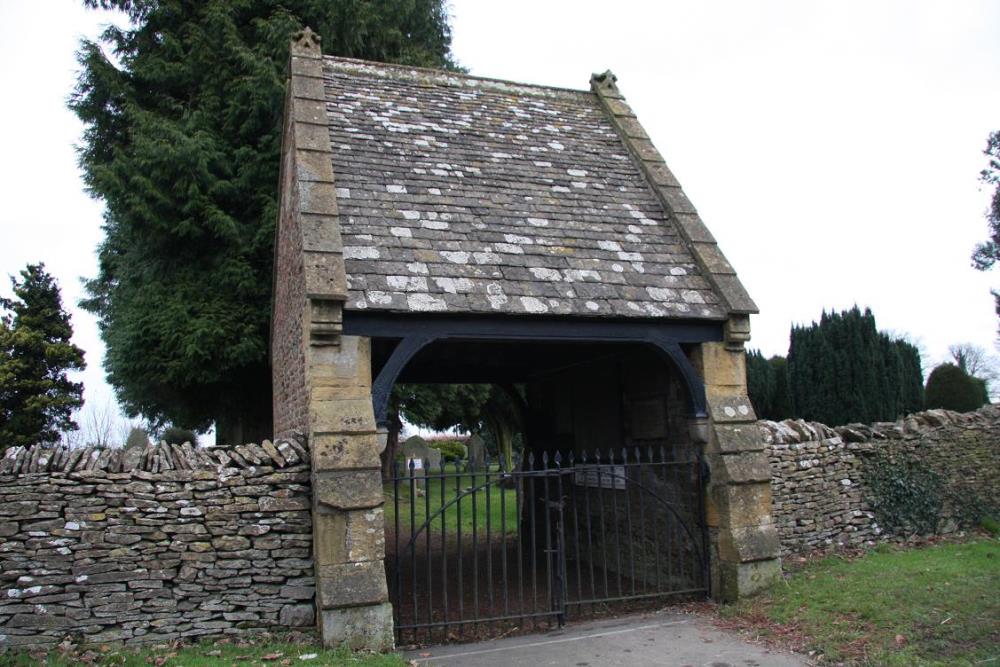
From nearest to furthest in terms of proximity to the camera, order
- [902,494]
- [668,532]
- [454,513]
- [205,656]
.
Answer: [205,656] → [668,532] → [902,494] → [454,513]

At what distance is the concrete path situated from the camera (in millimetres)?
6133

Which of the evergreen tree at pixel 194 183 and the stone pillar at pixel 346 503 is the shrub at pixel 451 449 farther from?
the stone pillar at pixel 346 503

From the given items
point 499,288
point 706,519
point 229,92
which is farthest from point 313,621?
point 229,92

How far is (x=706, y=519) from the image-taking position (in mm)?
8062

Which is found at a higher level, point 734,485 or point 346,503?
point 346,503

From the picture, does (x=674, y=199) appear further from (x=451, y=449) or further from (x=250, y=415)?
(x=451, y=449)

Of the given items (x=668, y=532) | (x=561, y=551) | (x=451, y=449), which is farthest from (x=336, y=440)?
(x=451, y=449)

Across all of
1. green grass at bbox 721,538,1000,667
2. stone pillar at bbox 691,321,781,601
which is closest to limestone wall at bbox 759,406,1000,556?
green grass at bbox 721,538,1000,667

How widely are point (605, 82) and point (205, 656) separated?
32.3 feet

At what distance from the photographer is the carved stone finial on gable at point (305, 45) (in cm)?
982

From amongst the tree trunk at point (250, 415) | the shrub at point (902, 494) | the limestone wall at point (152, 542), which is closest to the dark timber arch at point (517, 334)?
the limestone wall at point (152, 542)

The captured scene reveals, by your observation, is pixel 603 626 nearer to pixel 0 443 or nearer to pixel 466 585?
pixel 466 585

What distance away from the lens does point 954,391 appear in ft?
56.0

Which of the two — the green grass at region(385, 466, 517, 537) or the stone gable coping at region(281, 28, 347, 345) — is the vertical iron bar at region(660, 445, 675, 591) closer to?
the green grass at region(385, 466, 517, 537)
